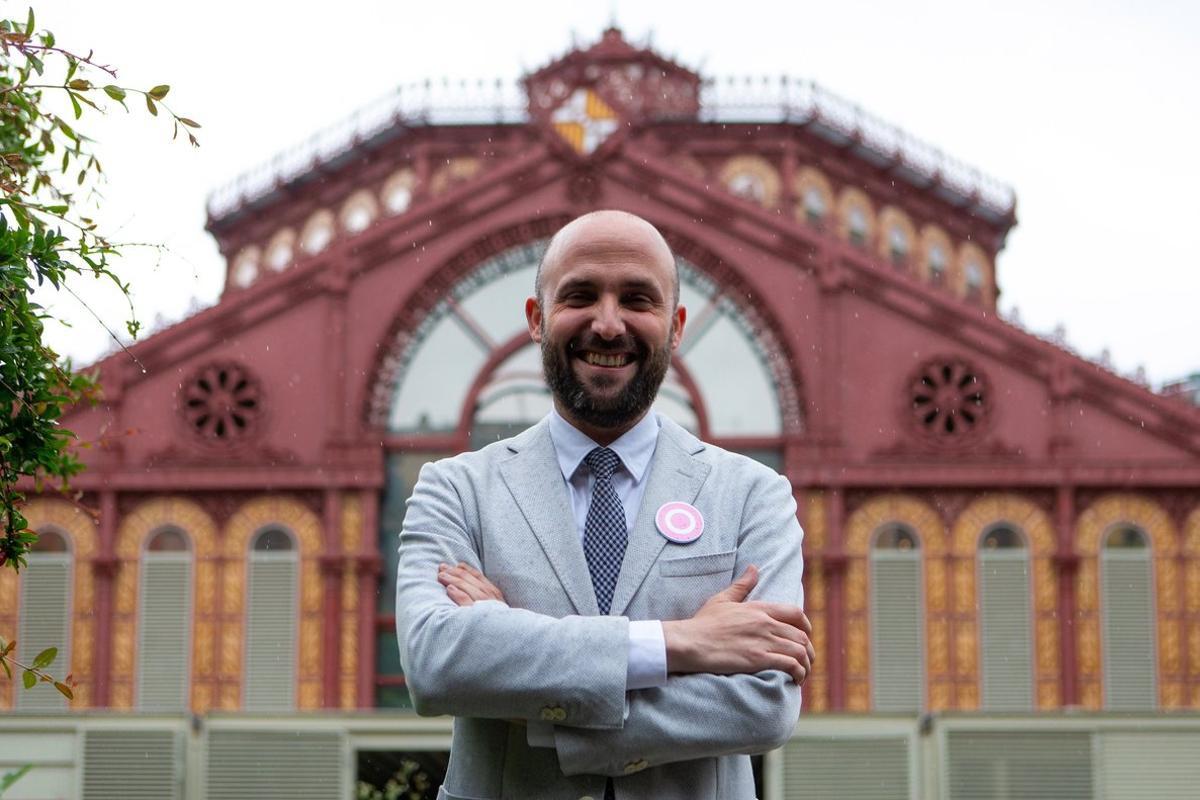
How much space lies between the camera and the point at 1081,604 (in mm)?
24531

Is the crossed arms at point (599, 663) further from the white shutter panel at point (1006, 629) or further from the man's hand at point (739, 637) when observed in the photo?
the white shutter panel at point (1006, 629)

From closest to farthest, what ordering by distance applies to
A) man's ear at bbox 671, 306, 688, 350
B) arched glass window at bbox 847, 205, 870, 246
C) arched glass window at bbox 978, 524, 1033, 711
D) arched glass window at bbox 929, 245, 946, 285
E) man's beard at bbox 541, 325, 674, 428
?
1. man's beard at bbox 541, 325, 674, 428
2. man's ear at bbox 671, 306, 688, 350
3. arched glass window at bbox 978, 524, 1033, 711
4. arched glass window at bbox 847, 205, 870, 246
5. arched glass window at bbox 929, 245, 946, 285

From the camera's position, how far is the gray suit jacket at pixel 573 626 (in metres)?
3.26

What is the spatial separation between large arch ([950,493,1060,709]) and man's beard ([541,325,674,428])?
71.3 feet

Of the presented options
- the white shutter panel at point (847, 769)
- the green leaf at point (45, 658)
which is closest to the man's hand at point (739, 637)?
the green leaf at point (45, 658)

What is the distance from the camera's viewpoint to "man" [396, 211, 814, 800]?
3.28m

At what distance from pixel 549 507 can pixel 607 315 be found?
0.39m

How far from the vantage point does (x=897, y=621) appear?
81.3ft

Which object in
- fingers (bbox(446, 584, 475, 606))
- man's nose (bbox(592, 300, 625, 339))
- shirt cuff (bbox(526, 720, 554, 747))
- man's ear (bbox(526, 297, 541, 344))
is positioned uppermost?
man's ear (bbox(526, 297, 541, 344))

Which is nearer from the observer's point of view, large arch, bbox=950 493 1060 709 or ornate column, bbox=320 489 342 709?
large arch, bbox=950 493 1060 709

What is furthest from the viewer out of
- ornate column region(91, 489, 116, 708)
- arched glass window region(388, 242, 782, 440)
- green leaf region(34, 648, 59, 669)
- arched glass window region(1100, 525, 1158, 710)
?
arched glass window region(388, 242, 782, 440)

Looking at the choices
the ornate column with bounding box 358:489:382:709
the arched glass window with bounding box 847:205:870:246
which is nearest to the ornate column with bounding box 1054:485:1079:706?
the ornate column with bounding box 358:489:382:709

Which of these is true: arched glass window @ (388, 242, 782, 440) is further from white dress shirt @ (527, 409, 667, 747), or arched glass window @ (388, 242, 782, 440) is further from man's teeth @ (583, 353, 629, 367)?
man's teeth @ (583, 353, 629, 367)

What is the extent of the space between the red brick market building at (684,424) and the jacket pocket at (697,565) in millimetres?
21099
